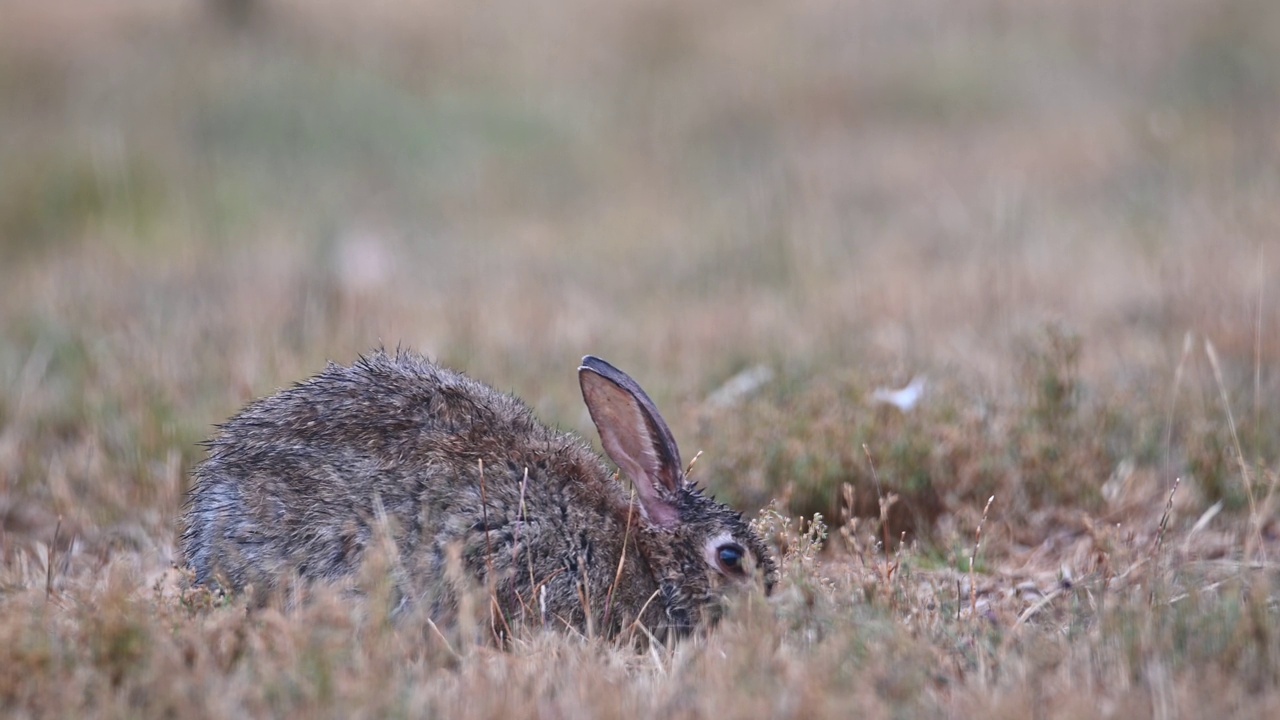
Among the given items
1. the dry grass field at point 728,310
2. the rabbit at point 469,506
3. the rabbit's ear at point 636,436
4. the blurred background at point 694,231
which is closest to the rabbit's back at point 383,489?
the rabbit at point 469,506

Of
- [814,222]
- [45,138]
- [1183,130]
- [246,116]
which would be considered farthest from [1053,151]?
[45,138]

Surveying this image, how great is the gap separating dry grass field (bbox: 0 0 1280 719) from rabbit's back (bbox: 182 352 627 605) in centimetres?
25

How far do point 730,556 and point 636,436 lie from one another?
0.50m

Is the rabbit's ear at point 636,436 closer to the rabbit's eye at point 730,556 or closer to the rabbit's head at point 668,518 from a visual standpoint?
the rabbit's head at point 668,518

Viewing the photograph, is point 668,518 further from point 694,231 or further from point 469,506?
point 694,231

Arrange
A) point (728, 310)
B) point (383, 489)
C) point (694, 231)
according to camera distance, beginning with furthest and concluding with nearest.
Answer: point (694, 231)
point (728, 310)
point (383, 489)

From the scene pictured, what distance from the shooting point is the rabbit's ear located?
425cm

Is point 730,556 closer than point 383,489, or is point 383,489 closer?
point 383,489

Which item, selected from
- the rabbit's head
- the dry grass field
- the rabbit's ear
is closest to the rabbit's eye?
the rabbit's head

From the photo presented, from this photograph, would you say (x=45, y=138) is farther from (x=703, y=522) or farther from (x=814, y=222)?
(x=703, y=522)

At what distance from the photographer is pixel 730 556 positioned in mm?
4312

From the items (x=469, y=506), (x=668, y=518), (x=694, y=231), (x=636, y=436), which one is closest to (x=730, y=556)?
(x=668, y=518)

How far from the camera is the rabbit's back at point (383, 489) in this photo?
3.92m

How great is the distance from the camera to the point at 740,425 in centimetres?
560
